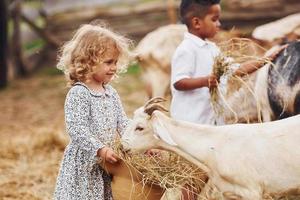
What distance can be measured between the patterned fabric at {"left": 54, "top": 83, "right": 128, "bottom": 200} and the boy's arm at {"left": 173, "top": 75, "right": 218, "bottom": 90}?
696 mm

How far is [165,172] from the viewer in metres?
4.43

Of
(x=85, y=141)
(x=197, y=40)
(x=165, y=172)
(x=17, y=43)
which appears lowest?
(x=17, y=43)

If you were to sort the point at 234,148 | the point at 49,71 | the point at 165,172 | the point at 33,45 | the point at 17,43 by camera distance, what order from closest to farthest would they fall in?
the point at 234,148 < the point at 165,172 < the point at 17,43 < the point at 49,71 < the point at 33,45

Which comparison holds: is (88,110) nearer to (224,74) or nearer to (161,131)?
(161,131)

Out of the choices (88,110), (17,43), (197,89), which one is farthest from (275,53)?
Answer: (17,43)

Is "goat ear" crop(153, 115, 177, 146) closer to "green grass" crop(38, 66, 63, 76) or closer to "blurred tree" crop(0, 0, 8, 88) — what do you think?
"blurred tree" crop(0, 0, 8, 88)

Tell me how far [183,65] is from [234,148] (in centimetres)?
102

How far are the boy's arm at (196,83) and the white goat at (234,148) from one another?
1.87 ft

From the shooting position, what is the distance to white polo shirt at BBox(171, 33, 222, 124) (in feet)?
16.6

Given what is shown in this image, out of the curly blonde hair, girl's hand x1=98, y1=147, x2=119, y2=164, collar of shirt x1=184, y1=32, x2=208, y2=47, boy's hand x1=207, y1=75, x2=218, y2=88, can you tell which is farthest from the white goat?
collar of shirt x1=184, y1=32, x2=208, y2=47

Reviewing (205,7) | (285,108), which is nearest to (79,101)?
(205,7)

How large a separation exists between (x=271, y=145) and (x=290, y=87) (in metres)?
1.40

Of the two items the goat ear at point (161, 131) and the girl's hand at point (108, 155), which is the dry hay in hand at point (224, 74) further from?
the girl's hand at point (108, 155)

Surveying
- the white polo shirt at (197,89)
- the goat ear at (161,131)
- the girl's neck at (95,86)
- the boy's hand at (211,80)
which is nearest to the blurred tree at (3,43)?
the white polo shirt at (197,89)
